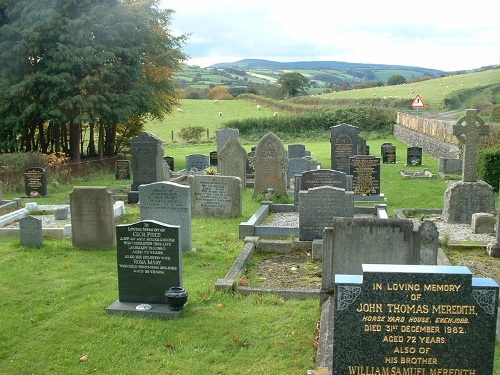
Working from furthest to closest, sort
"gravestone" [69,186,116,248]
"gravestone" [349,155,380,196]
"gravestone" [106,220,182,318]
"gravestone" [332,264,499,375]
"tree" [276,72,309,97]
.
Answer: "tree" [276,72,309,97] < "gravestone" [349,155,380,196] < "gravestone" [69,186,116,248] < "gravestone" [106,220,182,318] < "gravestone" [332,264,499,375]

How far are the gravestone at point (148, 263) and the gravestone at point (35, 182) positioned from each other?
12886 mm

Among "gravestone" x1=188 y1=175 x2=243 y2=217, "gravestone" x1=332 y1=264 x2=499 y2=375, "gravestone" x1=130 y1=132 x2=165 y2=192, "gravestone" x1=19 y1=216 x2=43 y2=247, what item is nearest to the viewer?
"gravestone" x1=332 y1=264 x2=499 y2=375

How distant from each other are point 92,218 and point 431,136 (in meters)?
25.9

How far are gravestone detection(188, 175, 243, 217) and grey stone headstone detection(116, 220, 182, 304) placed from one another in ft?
23.5

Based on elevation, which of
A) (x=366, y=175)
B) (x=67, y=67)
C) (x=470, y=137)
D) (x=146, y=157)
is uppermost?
(x=67, y=67)

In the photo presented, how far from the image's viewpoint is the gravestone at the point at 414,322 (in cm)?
516

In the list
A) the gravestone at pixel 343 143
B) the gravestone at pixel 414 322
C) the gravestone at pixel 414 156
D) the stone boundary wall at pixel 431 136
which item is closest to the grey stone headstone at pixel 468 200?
the gravestone at pixel 343 143

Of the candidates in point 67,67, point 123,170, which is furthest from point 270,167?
point 67,67

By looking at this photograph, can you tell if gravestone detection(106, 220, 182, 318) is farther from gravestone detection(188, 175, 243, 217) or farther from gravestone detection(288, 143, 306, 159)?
gravestone detection(288, 143, 306, 159)

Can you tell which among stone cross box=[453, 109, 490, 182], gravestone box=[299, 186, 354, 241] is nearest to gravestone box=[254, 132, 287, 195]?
stone cross box=[453, 109, 490, 182]

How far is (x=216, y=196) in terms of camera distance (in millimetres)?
15648

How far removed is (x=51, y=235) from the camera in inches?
520

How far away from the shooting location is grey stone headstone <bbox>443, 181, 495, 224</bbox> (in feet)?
47.2

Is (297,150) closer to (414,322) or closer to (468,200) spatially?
(468,200)
